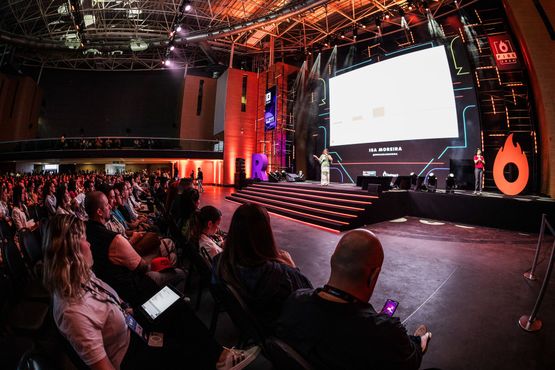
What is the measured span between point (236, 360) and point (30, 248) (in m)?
2.11

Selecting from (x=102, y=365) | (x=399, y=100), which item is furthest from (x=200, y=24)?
(x=102, y=365)

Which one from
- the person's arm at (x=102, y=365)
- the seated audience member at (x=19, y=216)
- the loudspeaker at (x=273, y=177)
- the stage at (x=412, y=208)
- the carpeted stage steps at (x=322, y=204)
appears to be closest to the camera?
the person's arm at (x=102, y=365)

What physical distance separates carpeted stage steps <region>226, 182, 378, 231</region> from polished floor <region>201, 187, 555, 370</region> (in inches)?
26.1

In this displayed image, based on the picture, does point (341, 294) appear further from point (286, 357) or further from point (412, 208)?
point (412, 208)

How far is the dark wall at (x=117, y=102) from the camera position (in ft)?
66.3

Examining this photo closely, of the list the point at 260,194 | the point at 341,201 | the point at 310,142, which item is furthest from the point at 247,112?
the point at 341,201

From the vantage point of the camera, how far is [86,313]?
1.12m

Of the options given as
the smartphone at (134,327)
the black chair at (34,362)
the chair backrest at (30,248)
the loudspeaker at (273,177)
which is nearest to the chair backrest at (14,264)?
the chair backrest at (30,248)

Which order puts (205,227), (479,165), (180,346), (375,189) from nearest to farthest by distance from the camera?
(180,346)
(205,227)
(375,189)
(479,165)

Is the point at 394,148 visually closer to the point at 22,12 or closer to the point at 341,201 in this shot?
the point at 341,201

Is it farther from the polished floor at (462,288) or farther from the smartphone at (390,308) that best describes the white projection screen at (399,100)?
the smartphone at (390,308)

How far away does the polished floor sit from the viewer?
200 centimetres

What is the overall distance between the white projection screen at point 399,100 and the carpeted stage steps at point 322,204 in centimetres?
354

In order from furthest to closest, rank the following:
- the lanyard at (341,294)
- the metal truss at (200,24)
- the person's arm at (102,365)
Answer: the metal truss at (200,24) → the person's arm at (102,365) → the lanyard at (341,294)
